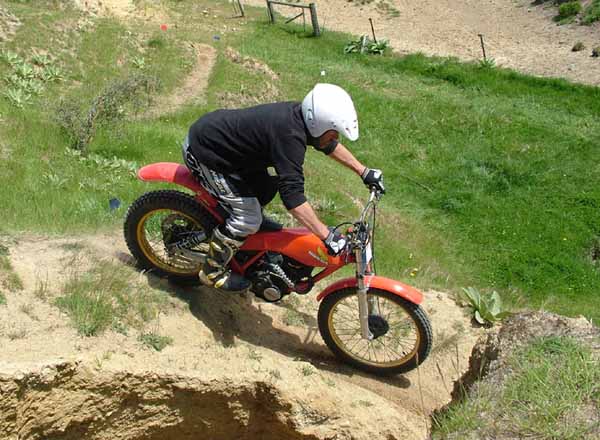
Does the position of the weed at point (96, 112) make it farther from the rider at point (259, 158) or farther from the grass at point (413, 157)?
the rider at point (259, 158)

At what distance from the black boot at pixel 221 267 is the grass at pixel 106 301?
50 cm

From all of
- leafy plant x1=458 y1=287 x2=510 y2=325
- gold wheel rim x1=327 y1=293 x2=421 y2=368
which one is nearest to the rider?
gold wheel rim x1=327 y1=293 x2=421 y2=368

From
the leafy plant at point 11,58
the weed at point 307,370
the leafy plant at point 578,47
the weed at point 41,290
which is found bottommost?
the leafy plant at point 578,47

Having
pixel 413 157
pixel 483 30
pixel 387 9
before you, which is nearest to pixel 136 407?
pixel 413 157

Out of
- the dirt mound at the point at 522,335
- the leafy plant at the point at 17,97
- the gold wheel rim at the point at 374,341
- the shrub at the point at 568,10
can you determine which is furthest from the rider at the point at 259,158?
the shrub at the point at 568,10

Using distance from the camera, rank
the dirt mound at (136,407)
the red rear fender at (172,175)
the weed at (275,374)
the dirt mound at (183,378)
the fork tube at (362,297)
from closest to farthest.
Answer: the dirt mound at (136,407)
the dirt mound at (183,378)
the weed at (275,374)
the fork tube at (362,297)
the red rear fender at (172,175)

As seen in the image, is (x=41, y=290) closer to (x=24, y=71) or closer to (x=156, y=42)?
(x=24, y=71)

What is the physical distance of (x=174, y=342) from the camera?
17.9 feet

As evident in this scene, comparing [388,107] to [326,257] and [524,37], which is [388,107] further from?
[326,257]

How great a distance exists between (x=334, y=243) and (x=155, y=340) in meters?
1.67

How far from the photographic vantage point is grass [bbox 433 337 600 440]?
3.84m

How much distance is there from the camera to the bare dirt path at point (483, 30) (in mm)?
20469

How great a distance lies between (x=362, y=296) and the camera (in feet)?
18.2

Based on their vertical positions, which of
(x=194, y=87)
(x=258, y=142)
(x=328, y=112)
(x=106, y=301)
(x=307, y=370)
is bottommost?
(x=194, y=87)
